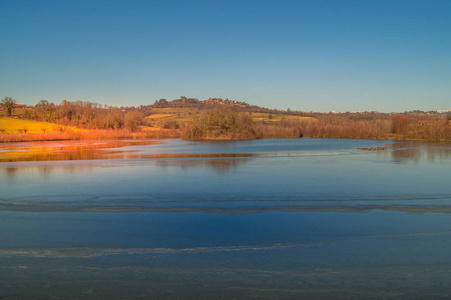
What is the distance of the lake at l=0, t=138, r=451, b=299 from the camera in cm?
457

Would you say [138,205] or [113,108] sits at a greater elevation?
[113,108]

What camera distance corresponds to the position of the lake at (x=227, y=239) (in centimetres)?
457

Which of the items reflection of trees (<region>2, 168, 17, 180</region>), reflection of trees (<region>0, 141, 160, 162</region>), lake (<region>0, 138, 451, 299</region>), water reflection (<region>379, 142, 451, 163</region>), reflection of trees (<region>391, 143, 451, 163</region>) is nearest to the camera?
lake (<region>0, 138, 451, 299</region>)

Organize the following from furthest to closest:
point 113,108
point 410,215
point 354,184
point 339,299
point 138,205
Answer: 1. point 113,108
2. point 354,184
3. point 138,205
4. point 410,215
5. point 339,299

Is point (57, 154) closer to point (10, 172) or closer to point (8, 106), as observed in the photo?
point (10, 172)

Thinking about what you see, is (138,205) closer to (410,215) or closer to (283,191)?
(283,191)

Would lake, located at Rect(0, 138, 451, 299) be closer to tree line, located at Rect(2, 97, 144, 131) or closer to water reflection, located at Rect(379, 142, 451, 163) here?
water reflection, located at Rect(379, 142, 451, 163)

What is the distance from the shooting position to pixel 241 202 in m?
9.38

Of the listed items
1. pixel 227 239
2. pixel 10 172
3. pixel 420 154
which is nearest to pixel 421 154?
pixel 420 154

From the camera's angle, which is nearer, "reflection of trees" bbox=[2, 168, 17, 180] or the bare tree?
"reflection of trees" bbox=[2, 168, 17, 180]

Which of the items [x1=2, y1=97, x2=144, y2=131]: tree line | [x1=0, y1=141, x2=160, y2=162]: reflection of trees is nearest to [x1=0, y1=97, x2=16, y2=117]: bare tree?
[x1=2, y1=97, x2=144, y2=131]: tree line

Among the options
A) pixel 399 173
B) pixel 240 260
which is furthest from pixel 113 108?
pixel 240 260

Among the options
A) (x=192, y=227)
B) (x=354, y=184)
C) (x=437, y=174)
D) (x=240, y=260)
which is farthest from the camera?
(x=437, y=174)

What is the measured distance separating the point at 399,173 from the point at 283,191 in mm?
6034
